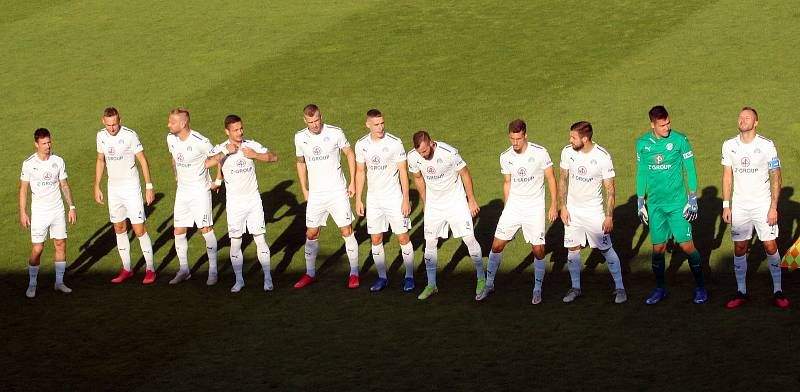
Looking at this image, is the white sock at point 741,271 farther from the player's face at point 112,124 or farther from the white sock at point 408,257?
the player's face at point 112,124

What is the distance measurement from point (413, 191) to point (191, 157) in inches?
155

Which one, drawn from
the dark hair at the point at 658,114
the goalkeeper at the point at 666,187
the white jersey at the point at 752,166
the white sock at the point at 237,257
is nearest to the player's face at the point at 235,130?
the white sock at the point at 237,257

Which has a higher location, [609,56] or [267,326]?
[609,56]

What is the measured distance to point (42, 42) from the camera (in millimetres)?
25156

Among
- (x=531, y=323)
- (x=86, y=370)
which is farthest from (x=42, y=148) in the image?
(x=531, y=323)

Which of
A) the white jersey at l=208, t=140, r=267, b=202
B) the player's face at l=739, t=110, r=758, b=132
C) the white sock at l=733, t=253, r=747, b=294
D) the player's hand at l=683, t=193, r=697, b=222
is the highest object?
the player's face at l=739, t=110, r=758, b=132

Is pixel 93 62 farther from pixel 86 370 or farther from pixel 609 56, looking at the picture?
pixel 86 370

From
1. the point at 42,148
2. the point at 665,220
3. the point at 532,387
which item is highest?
the point at 42,148

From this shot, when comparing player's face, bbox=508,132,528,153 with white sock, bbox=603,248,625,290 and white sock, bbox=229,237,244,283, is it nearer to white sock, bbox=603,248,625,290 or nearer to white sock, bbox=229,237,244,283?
white sock, bbox=603,248,625,290

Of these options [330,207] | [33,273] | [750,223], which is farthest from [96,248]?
[750,223]

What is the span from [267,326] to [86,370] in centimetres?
205

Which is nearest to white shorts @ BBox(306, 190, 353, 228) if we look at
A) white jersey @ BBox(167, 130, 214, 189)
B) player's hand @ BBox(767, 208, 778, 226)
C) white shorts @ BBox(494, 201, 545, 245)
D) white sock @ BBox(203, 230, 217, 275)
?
white sock @ BBox(203, 230, 217, 275)

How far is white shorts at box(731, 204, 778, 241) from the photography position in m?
12.7

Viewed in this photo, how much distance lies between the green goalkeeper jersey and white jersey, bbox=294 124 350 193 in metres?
3.60
